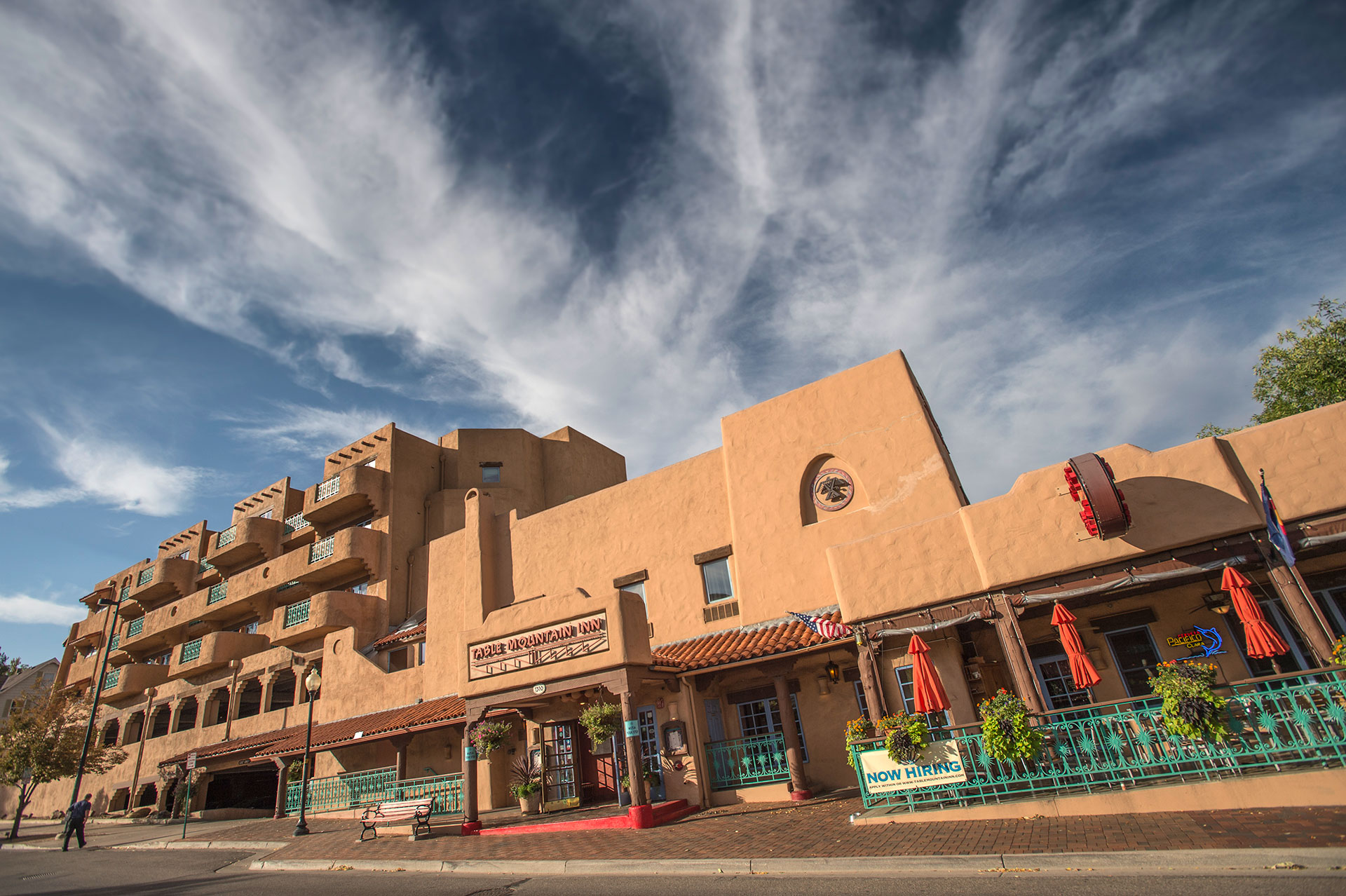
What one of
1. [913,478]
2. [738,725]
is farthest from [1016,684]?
[738,725]

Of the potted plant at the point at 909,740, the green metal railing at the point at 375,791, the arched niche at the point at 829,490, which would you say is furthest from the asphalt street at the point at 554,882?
the arched niche at the point at 829,490

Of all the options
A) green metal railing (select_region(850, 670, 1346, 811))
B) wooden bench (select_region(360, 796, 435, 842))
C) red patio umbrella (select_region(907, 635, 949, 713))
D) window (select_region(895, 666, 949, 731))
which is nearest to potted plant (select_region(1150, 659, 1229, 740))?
green metal railing (select_region(850, 670, 1346, 811))

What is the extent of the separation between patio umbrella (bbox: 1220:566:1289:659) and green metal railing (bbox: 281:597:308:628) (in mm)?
31313

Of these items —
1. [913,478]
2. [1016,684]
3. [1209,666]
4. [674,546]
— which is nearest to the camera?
[1209,666]

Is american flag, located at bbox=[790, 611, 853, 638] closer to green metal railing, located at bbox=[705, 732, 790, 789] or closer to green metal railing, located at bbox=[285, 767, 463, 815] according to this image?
Result: green metal railing, located at bbox=[705, 732, 790, 789]

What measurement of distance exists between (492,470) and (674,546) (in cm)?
1757

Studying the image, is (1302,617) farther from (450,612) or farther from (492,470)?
(492,470)

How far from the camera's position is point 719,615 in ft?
59.8

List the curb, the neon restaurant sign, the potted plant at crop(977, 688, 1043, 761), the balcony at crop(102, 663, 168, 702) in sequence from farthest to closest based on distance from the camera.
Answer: the balcony at crop(102, 663, 168, 702)
the neon restaurant sign
the potted plant at crop(977, 688, 1043, 761)
the curb

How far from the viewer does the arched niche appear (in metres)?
17.0

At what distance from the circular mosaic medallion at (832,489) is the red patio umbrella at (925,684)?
546 centimetres

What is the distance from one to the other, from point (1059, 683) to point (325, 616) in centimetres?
2651

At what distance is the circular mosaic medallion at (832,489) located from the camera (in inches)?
673

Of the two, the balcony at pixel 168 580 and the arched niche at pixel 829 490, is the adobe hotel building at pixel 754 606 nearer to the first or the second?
the arched niche at pixel 829 490
